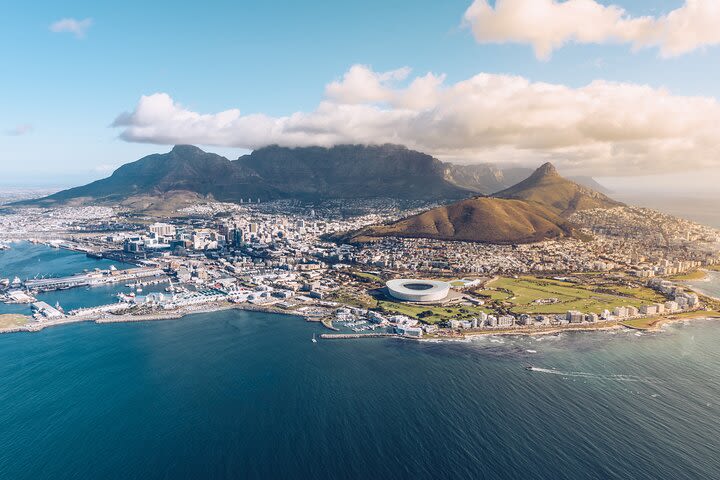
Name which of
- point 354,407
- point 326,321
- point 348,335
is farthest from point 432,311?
point 354,407

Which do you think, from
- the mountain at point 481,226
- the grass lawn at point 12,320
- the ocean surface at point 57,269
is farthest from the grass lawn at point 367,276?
the grass lawn at point 12,320

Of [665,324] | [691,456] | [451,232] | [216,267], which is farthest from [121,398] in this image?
[451,232]

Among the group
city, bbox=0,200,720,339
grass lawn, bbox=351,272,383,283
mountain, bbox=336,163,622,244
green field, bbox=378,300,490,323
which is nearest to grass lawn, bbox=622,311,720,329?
city, bbox=0,200,720,339

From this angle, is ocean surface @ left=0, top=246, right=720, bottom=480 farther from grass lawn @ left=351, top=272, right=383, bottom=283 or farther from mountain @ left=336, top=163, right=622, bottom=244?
mountain @ left=336, top=163, right=622, bottom=244

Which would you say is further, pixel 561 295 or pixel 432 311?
pixel 561 295

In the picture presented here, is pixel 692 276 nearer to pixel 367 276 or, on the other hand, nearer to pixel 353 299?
pixel 367 276
